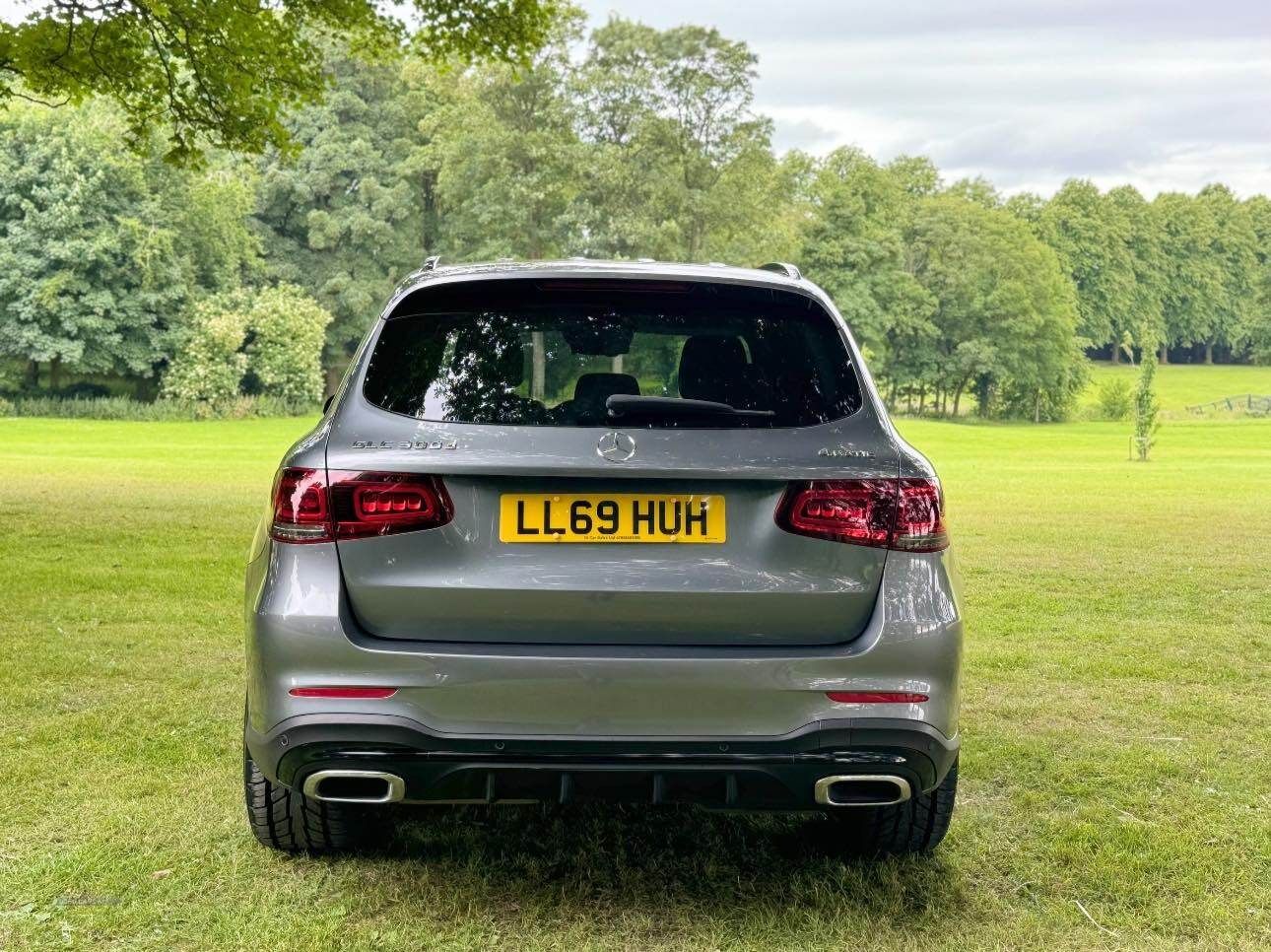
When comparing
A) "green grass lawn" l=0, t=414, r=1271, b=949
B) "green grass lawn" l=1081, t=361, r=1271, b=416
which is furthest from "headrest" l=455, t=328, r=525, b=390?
"green grass lawn" l=1081, t=361, r=1271, b=416

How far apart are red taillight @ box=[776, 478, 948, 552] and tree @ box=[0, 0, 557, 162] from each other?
11.5 m

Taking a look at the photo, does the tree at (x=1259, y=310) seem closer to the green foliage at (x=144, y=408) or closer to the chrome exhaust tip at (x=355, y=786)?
the green foliage at (x=144, y=408)

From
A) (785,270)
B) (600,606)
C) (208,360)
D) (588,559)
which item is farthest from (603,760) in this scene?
(208,360)

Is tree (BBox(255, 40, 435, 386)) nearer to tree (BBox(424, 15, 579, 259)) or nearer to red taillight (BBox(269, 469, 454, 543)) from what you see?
tree (BBox(424, 15, 579, 259))

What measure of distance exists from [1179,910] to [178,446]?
32.8 m

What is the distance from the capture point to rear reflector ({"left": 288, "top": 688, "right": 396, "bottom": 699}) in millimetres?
3156

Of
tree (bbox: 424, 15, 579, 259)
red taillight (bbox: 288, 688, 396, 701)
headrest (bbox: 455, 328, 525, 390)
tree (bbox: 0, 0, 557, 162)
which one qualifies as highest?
tree (bbox: 424, 15, 579, 259)

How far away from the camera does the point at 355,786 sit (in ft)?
10.7

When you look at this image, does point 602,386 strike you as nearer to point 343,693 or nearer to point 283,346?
point 343,693

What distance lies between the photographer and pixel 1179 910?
3645 mm

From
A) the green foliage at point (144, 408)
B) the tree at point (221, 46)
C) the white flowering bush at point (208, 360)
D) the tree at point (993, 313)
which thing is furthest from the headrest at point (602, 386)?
the tree at point (993, 313)

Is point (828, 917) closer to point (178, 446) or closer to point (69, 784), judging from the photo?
point (69, 784)

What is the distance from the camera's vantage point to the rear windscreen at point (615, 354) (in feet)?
10.9

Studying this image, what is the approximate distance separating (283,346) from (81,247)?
26.1 feet
